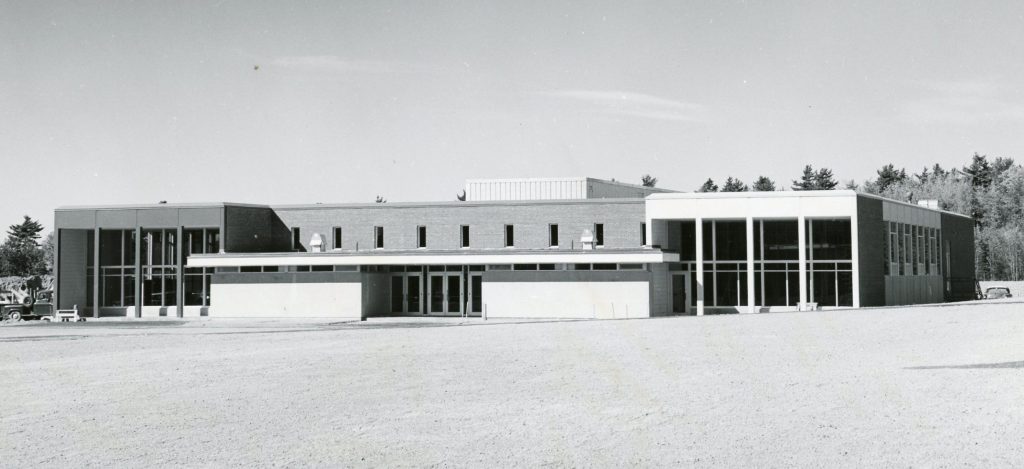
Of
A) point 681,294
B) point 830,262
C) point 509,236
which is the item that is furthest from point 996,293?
point 509,236

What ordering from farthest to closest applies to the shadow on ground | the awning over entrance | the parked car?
the parked car < the awning over entrance < the shadow on ground

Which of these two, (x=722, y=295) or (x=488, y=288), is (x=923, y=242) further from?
(x=488, y=288)

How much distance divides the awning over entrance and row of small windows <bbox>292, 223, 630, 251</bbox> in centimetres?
271

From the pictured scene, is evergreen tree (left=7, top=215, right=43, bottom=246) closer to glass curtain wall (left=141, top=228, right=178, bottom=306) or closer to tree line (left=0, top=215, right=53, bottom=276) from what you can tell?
tree line (left=0, top=215, right=53, bottom=276)

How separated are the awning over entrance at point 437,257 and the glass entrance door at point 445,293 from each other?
1941 mm

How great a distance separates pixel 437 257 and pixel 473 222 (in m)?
3.97

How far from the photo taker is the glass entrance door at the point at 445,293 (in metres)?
47.8

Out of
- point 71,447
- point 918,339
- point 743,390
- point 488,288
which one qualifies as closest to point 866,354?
point 918,339

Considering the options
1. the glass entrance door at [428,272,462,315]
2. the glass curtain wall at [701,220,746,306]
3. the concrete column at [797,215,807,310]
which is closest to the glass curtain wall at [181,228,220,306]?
the glass entrance door at [428,272,462,315]

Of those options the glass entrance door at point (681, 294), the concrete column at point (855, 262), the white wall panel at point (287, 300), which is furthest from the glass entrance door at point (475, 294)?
the concrete column at point (855, 262)

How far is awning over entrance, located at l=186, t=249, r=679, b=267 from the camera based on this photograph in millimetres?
43688

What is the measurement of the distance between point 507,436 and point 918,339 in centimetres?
1526

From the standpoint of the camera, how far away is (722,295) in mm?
46188

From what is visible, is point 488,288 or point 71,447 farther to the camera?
point 488,288
